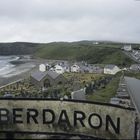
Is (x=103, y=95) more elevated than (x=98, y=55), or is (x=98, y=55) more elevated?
(x=98, y=55)

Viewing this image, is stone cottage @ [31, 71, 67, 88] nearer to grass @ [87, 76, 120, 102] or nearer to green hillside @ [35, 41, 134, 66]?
grass @ [87, 76, 120, 102]

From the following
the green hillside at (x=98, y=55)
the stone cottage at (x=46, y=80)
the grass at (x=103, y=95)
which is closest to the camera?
the grass at (x=103, y=95)

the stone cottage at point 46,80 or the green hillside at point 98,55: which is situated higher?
the green hillside at point 98,55

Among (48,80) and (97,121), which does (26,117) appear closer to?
(97,121)

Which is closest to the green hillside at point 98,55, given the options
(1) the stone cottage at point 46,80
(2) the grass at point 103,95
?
(1) the stone cottage at point 46,80

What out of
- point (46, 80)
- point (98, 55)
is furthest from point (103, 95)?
point (98, 55)

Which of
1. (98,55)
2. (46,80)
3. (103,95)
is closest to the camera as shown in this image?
(103,95)

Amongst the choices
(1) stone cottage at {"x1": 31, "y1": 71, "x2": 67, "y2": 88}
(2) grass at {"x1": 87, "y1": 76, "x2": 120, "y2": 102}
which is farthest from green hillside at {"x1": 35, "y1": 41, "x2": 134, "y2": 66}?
(2) grass at {"x1": 87, "y1": 76, "x2": 120, "y2": 102}

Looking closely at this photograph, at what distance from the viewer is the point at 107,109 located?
24281mm

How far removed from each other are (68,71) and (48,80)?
35.8 m

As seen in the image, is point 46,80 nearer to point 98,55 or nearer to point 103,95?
point 103,95

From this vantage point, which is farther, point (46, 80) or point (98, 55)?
point (98, 55)

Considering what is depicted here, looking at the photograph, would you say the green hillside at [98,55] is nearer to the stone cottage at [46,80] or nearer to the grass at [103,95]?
the stone cottage at [46,80]

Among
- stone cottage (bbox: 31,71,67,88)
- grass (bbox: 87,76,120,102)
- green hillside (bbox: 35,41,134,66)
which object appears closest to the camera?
grass (bbox: 87,76,120,102)
